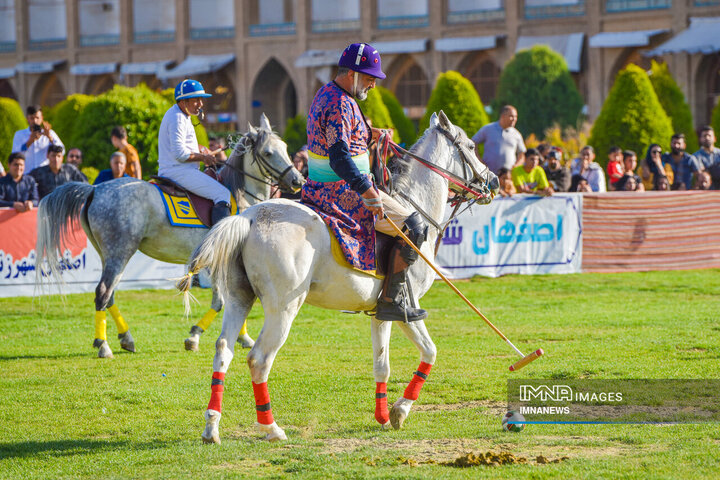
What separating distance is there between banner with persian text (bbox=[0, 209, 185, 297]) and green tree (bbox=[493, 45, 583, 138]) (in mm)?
25977

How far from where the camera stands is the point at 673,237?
19.0m

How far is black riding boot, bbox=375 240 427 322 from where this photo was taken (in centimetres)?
759

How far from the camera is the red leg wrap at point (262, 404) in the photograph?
722 cm

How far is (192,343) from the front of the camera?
36.9 feet

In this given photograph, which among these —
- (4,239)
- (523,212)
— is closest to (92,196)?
(4,239)

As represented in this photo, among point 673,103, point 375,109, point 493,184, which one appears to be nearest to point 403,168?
point 493,184

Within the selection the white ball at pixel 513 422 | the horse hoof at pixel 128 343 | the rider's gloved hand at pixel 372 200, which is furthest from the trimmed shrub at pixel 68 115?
the white ball at pixel 513 422

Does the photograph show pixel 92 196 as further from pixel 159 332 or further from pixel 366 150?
pixel 366 150

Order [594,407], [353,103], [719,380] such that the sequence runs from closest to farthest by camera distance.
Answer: [353,103] → [594,407] → [719,380]

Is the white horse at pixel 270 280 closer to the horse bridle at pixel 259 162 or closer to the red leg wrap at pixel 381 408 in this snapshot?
the red leg wrap at pixel 381 408

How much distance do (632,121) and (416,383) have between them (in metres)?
20.6

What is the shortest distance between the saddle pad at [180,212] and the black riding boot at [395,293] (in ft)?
14.1

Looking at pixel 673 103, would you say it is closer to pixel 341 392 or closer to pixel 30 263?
pixel 30 263

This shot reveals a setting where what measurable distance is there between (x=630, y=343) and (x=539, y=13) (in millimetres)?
38004
